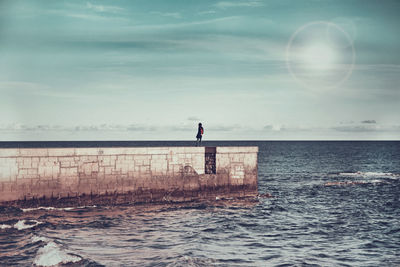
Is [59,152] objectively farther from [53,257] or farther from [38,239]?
[53,257]

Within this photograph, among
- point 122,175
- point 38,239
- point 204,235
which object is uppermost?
point 122,175

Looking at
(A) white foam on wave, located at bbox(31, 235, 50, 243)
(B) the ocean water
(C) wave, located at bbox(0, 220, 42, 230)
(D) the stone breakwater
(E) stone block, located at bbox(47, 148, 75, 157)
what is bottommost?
(B) the ocean water

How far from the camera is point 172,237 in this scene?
11789 millimetres

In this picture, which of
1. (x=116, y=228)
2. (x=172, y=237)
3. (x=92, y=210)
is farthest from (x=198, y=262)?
(x=92, y=210)

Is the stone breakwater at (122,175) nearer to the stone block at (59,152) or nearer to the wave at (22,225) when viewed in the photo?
the stone block at (59,152)

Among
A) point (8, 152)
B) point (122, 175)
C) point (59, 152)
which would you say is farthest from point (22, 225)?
point (122, 175)

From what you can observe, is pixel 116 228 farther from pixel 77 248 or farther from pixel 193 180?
pixel 193 180

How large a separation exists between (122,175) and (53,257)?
706cm

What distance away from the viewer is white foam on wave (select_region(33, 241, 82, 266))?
8.99 m

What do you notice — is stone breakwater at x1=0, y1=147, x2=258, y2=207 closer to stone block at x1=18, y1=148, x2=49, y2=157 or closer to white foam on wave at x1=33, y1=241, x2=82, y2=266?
stone block at x1=18, y1=148, x2=49, y2=157

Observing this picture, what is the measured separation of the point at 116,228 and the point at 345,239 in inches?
284

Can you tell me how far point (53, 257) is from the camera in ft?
30.1

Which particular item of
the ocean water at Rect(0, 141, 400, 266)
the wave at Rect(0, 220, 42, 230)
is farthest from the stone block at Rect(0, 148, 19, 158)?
the wave at Rect(0, 220, 42, 230)

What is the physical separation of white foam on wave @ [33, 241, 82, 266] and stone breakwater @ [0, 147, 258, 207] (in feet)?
16.6
